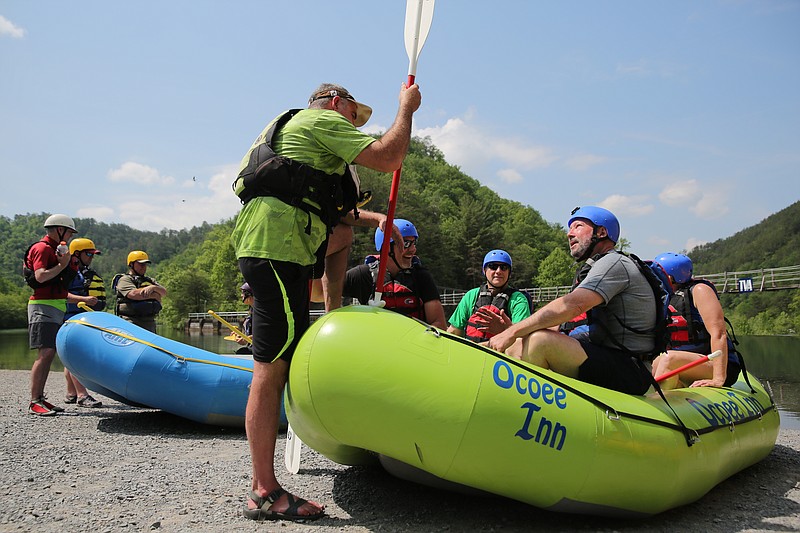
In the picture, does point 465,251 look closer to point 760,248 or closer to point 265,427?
point 760,248

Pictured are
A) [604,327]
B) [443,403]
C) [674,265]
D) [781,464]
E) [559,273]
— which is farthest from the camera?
[559,273]

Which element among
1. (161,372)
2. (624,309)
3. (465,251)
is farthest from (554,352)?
(465,251)

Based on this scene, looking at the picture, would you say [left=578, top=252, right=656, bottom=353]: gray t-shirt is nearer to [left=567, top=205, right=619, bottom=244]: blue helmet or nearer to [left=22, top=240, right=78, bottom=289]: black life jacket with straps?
[left=567, top=205, right=619, bottom=244]: blue helmet

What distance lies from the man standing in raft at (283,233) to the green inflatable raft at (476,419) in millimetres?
187

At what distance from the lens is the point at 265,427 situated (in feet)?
10.2

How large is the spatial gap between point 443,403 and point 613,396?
1.08 meters

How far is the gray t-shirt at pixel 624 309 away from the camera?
11.8ft

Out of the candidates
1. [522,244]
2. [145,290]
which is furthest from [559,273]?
[145,290]

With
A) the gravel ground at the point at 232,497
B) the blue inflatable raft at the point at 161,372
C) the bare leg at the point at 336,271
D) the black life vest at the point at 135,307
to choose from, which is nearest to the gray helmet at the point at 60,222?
the black life vest at the point at 135,307

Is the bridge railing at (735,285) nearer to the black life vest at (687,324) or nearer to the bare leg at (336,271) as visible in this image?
the black life vest at (687,324)

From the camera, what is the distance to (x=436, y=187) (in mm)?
97312

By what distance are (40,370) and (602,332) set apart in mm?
6141

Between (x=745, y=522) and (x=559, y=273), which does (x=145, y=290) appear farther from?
(x=559, y=273)

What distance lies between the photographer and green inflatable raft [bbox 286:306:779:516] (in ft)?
9.23
